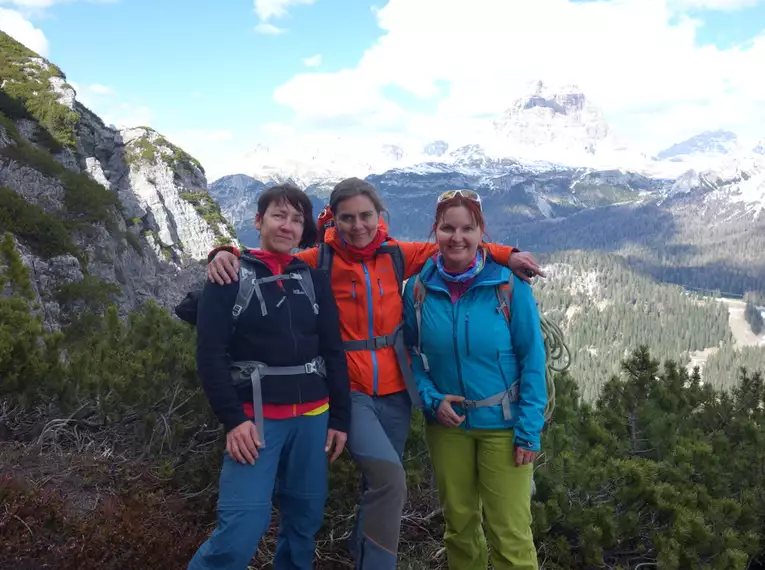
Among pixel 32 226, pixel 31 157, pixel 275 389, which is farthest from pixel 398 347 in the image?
pixel 31 157

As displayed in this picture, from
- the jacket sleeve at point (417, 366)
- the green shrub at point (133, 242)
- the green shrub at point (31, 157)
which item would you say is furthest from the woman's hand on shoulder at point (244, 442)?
the green shrub at point (133, 242)

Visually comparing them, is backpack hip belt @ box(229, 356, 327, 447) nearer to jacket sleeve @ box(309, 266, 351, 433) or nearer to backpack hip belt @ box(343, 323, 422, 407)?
jacket sleeve @ box(309, 266, 351, 433)

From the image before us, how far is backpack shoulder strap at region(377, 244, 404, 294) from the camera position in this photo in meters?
3.80

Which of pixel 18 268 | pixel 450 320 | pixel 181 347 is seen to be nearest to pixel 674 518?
pixel 450 320

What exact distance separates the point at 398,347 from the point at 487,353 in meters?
0.62

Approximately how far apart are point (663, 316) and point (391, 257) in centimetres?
18730

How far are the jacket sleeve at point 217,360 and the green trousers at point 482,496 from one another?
1.47 meters

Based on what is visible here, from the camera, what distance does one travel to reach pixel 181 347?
18.2 ft

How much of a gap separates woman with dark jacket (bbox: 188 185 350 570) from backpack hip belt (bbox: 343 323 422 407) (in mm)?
223

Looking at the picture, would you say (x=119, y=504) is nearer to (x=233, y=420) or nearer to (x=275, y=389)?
(x=233, y=420)

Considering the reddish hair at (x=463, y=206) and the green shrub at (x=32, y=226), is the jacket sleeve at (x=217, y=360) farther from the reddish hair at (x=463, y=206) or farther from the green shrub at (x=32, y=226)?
the green shrub at (x=32, y=226)

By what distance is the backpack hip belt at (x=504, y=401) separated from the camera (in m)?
3.50

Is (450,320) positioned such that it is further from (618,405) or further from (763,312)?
(763,312)

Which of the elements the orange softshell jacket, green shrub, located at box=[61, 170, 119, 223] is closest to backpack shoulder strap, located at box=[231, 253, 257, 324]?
the orange softshell jacket
